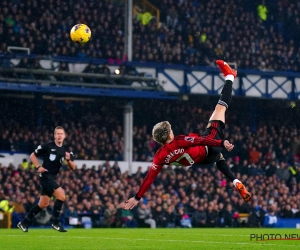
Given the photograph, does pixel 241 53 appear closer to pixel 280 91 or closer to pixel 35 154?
pixel 280 91

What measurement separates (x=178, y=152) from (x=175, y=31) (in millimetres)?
21821

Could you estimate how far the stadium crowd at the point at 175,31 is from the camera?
2938 centimetres

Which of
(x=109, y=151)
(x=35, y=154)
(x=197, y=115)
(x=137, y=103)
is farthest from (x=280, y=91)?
(x=35, y=154)

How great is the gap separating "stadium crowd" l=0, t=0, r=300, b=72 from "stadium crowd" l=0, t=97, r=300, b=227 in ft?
7.38

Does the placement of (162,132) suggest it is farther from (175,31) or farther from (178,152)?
(175,31)

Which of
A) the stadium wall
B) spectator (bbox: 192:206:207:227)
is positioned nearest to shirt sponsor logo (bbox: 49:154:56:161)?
spectator (bbox: 192:206:207:227)

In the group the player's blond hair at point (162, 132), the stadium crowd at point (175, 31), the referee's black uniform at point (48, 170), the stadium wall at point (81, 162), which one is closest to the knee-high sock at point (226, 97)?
the player's blond hair at point (162, 132)

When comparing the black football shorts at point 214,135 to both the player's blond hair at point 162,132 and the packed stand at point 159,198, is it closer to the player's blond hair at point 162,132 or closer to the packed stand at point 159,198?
the player's blond hair at point 162,132

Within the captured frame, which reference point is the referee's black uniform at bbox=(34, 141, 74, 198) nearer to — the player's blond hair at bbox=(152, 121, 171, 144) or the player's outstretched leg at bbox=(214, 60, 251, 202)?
the player's outstretched leg at bbox=(214, 60, 251, 202)

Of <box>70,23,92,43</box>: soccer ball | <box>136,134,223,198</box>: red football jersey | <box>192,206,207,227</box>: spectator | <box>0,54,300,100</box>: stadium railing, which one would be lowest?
<box>192,206,207,227</box>: spectator

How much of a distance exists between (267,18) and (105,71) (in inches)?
406

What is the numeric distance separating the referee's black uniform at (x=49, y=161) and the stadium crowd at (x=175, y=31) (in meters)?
12.6

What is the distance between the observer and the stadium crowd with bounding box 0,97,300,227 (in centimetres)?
2538

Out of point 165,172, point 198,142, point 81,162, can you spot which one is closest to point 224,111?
point 198,142
